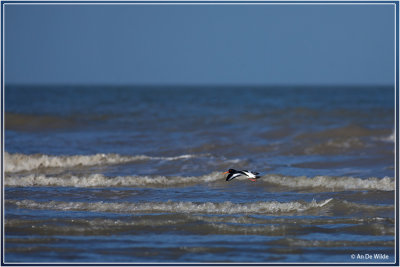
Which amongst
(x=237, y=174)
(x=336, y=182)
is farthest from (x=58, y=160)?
(x=336, y=182)

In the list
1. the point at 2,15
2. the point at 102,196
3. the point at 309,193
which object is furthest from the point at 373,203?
the point at 2,15

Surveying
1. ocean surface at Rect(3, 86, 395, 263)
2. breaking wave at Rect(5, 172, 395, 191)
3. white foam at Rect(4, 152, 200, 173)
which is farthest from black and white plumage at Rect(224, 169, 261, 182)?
white foam at Rect(4, 152, 200, 173)

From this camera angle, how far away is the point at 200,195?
8.68m

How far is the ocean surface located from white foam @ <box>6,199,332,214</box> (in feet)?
0.04

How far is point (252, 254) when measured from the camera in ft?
19.2

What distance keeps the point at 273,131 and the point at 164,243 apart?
10.8 metres

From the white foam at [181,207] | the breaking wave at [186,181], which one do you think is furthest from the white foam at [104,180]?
the white foam at [181,207]

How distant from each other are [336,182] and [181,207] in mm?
2931

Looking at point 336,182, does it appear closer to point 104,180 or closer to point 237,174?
point 237,174

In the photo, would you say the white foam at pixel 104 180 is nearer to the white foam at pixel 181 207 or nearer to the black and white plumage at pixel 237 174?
the black and white plumage at pixel 237 174

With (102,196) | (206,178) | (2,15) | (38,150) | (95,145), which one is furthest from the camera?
A: (95,145)

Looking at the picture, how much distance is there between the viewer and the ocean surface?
607 centimetres

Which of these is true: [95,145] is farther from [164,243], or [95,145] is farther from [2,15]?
[164,243]

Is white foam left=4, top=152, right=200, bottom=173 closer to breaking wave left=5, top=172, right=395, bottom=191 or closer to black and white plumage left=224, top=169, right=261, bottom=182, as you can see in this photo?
breaking wave left=5, top=172, right=395, bottom=191
